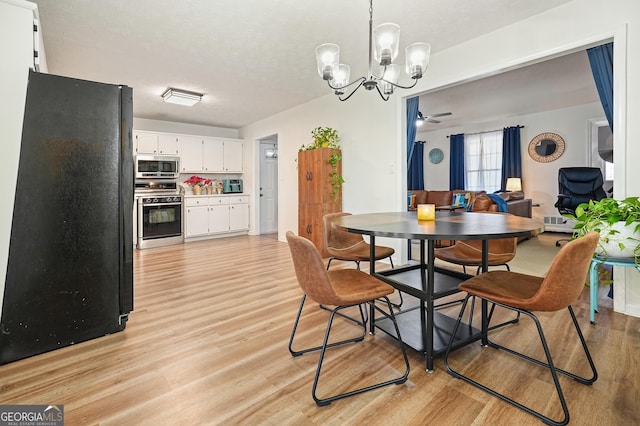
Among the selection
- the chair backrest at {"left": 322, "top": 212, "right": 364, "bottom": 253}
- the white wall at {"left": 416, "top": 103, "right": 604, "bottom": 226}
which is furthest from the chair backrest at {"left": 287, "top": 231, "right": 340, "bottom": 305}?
the white wall at {"left": 416, "top": 103, "right": 604, "bottom": 226}

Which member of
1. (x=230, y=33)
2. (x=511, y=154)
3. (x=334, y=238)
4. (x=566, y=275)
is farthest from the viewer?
(x=511, y=154)

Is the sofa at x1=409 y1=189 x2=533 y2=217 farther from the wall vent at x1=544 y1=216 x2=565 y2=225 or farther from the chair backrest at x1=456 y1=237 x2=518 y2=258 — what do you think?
the chair backrest at x1=456 y1=237 x2=518 y2=258

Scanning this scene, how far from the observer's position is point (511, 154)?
7.17 metres

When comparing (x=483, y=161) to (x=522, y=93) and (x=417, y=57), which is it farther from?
(x=417, y=57)

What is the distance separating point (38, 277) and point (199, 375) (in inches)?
46.3

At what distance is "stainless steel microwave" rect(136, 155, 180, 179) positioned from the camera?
580 cm

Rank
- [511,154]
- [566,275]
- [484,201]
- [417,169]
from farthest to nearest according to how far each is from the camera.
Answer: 1. [417,169]
2. [511,154]
3. [484,201]
4. [566,275]

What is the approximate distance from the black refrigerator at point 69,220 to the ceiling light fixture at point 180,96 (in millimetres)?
2725

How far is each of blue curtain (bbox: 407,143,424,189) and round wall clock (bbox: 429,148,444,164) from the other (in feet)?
0.82

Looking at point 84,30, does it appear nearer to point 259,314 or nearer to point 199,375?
point 259,314

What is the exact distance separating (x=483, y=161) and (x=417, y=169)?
178 cm

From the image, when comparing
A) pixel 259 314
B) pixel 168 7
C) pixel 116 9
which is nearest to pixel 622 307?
pixel 259 314

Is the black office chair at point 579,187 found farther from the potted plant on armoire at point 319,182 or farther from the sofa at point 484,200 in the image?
the potted plant on armoire at point 319,182

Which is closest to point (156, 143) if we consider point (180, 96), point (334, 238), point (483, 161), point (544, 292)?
point (180, 96)
